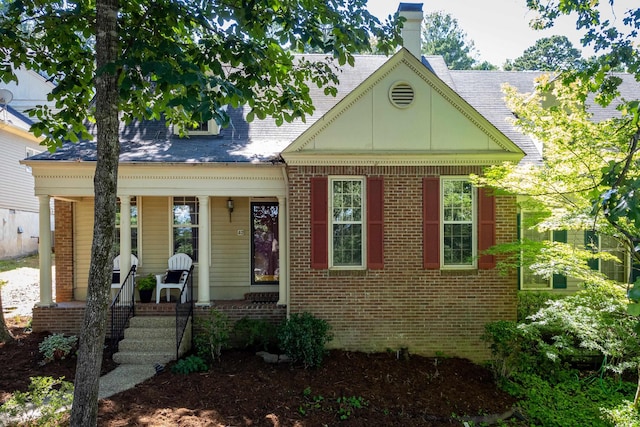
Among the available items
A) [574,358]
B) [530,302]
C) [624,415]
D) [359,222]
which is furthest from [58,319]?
[574,358]

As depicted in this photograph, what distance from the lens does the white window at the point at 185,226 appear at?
10.3m

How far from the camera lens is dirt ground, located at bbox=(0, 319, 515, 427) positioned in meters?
5.66

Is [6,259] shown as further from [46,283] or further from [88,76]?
[88,76]

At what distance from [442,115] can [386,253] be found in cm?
300

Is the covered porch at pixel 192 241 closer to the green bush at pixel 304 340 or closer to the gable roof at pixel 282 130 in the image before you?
the gable roof at pixel 282 130

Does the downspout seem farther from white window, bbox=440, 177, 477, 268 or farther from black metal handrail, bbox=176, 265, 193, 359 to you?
white window, bbox=440, 177, 477, 268

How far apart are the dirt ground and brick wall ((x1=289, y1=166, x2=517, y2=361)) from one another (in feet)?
1.52

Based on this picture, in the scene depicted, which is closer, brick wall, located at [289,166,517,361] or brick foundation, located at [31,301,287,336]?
brick wall, located at [289,166,517,361]

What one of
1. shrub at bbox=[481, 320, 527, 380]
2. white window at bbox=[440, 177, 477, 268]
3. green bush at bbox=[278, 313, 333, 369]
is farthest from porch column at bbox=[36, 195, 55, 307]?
shrub at bbox=[481, 320, 527, 380]

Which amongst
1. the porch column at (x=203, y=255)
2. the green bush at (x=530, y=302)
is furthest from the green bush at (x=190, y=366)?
the green bush at (x=530, y=302)

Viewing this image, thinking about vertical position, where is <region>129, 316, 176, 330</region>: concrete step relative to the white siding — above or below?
below

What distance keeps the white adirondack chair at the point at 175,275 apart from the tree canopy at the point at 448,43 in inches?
1493

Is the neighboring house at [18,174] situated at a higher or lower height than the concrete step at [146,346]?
higher

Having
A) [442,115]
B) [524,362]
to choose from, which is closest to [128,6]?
[442,115]
